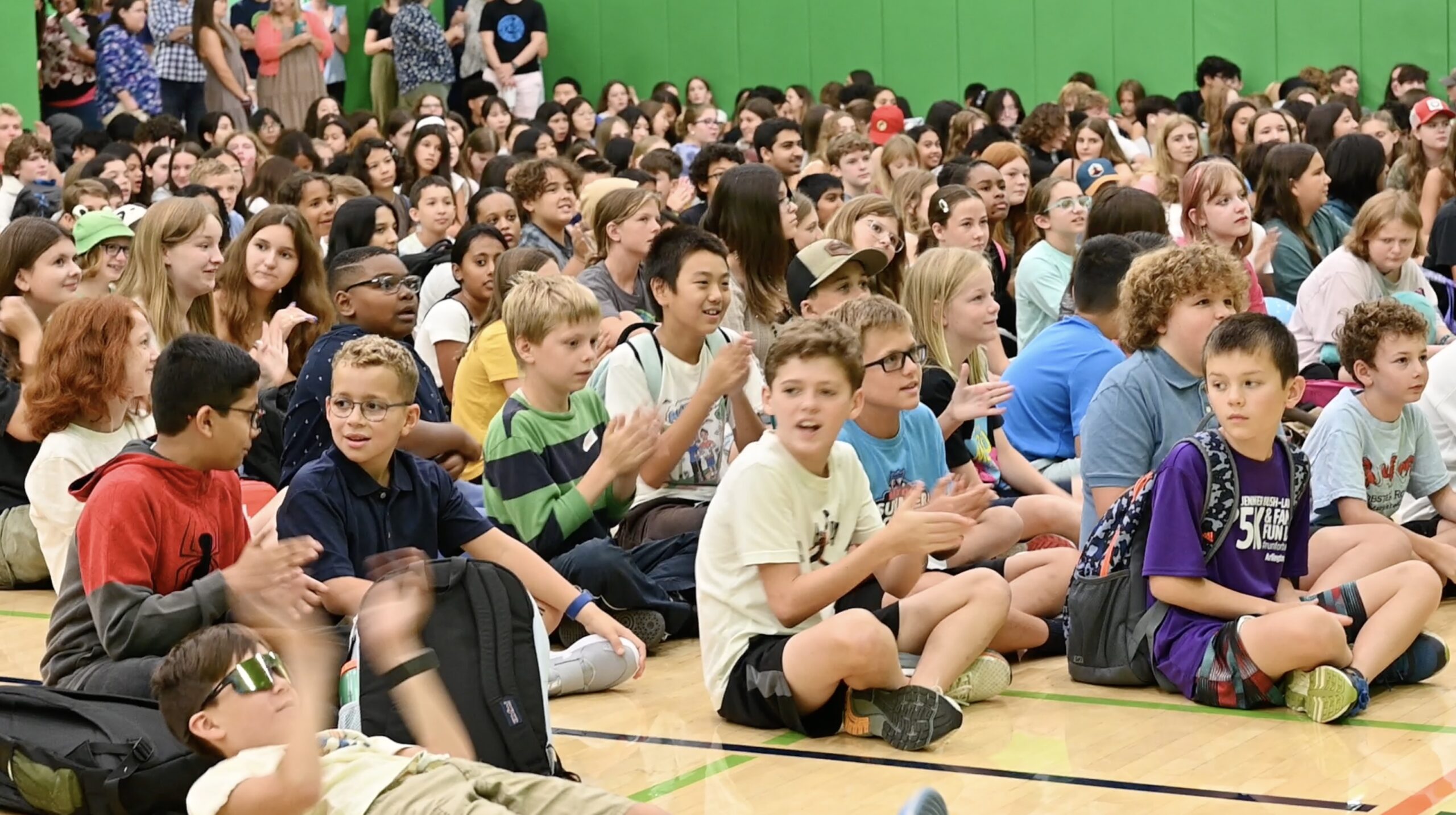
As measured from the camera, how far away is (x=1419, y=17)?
49.6 feet

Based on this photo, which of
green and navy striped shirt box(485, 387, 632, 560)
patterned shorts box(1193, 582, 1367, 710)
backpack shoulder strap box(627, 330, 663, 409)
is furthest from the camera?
backpack shoulder strap box(627, 330, 663, 409)

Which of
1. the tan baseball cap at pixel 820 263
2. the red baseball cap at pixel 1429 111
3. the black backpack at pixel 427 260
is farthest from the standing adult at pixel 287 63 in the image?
the tan baseball cap at pixel 820 263

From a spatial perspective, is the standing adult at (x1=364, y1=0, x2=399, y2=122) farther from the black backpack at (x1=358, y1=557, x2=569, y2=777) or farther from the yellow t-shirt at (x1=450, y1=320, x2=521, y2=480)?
the black backpack at (x1=358, y1=557, x2=569, y2=777)

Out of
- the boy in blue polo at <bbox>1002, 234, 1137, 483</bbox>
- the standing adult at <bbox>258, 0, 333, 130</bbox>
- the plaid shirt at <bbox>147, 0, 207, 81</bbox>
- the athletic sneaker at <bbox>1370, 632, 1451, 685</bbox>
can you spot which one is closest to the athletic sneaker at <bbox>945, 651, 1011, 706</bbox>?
the athletic sneaker at <bbox>1370, 632, 1451, 685</bbox>

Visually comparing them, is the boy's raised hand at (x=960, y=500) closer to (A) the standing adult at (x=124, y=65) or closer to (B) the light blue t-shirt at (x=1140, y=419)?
(B) the light blue t-shirt at (x=1140, y=419)

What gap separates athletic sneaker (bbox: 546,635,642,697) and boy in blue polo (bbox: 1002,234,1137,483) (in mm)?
1776

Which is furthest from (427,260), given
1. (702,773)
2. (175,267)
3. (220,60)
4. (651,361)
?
(220,60)

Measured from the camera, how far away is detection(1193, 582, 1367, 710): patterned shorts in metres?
4.15

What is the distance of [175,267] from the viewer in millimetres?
6070

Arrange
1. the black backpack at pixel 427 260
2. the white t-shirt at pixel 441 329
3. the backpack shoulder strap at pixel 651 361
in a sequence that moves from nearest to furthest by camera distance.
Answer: the backpack shoulder strap at pixel 651 361
the white t-shirt at pixel 441 329
the black backpack at pixel 427 260

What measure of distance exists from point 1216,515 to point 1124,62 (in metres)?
12.8

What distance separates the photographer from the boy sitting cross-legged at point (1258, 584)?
13.4ft

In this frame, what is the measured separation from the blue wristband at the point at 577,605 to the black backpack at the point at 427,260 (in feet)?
12.2

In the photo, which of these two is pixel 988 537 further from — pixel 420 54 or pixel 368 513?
pixel 420 54
